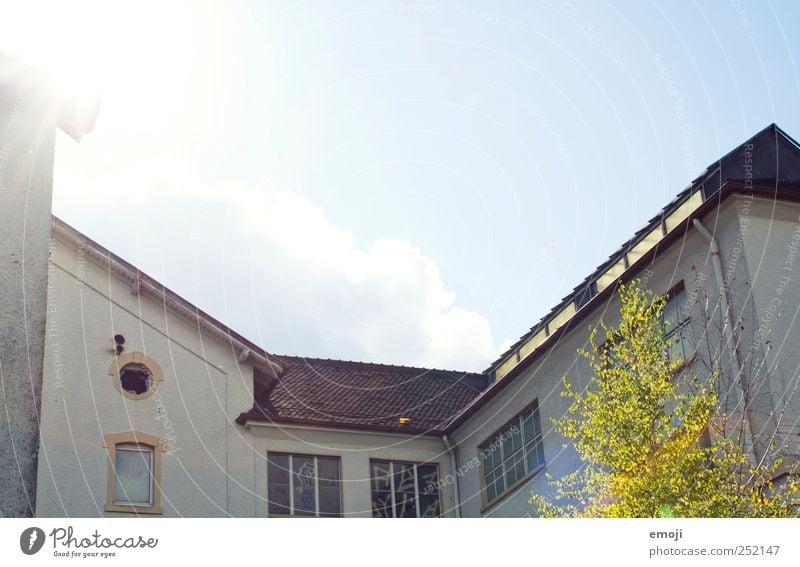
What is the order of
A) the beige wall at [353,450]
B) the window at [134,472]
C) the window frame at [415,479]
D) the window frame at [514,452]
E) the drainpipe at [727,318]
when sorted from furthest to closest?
the window frame at [415,479] → the beige wall at [353,450] → the window frame at [514,452] → the window at [134,472] → the drainpipe at [727,318]

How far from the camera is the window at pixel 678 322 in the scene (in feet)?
73.0

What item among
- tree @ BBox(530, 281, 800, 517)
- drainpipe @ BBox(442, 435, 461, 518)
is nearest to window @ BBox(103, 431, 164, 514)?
drainpipe @ BBox(442, 435, 461, 518)

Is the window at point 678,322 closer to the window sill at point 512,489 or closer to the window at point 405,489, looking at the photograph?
the window sill at point 512,489

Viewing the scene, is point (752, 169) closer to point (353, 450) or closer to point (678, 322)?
point (678, 322)

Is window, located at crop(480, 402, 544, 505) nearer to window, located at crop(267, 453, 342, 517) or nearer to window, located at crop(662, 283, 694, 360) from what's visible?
window, located at crop(267, 453, 342, 517)

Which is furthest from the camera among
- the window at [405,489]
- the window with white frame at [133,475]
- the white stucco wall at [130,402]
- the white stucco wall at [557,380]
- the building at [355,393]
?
the window at [405,489]

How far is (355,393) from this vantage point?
33.4 metres

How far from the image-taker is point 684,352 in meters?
22.3

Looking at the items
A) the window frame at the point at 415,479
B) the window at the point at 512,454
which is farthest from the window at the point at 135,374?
the window at the point at 512,454

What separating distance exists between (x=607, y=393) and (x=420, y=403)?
1445cm

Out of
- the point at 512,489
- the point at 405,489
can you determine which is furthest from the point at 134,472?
the point at 512,489

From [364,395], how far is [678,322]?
Result: 12.3m

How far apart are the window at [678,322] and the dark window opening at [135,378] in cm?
1155

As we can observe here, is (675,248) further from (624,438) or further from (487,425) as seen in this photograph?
(487,425)
